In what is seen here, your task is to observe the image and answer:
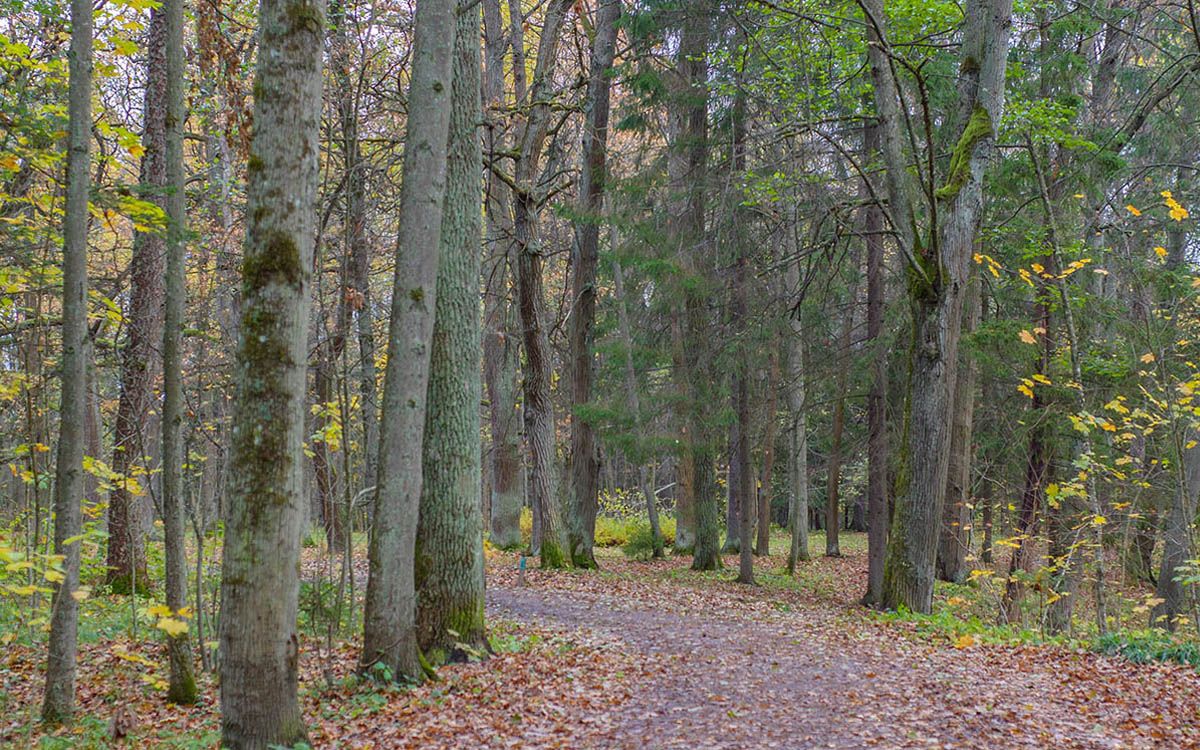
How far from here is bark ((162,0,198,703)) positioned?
232 inches

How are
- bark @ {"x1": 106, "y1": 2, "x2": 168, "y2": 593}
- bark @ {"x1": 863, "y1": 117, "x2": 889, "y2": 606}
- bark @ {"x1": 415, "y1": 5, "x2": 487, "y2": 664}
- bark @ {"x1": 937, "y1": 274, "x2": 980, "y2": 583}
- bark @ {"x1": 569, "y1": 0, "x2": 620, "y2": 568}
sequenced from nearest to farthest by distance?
bark @ {"x1": 415, "y1": 5, "x2": 487, "y2": 664}
bark @ {"x1": 106, "y1": 2, "x2": 168, "y2": 593}
bark @ {"x1": 863, "y1": 117, "x2": 889, "y2": 606}
bark @ {"x1": 937, "y1": 274, "x2": 980, "y2": 583}
bark @ {"x1": 569, "y1": 0, "x2": 620, "y2": 568}

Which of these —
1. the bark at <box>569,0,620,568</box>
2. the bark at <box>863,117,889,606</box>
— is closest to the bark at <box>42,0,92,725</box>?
the bark at <box>569,0,620,568</box>

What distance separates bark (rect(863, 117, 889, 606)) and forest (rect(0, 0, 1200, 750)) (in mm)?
105

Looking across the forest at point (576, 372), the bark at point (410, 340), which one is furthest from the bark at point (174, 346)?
the bark at point (410, 340)

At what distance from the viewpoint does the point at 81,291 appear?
5762 millimetres

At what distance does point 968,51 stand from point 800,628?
7332 millimetres

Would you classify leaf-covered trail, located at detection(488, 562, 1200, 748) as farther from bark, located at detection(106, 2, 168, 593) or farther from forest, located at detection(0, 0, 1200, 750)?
bark, located at detection(106, 2, 168, 593)

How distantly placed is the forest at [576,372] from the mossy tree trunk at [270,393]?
0.02 meters

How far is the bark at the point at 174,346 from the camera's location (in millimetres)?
5902

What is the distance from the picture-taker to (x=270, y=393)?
14.2 ft

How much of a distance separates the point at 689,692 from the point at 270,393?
4.34 metres

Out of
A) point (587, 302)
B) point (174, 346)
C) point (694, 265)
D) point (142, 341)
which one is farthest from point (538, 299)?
point (174, 346)

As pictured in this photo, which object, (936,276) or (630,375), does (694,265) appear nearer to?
(630,375)

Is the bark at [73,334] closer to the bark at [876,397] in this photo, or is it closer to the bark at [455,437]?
the bark at [455,437]
